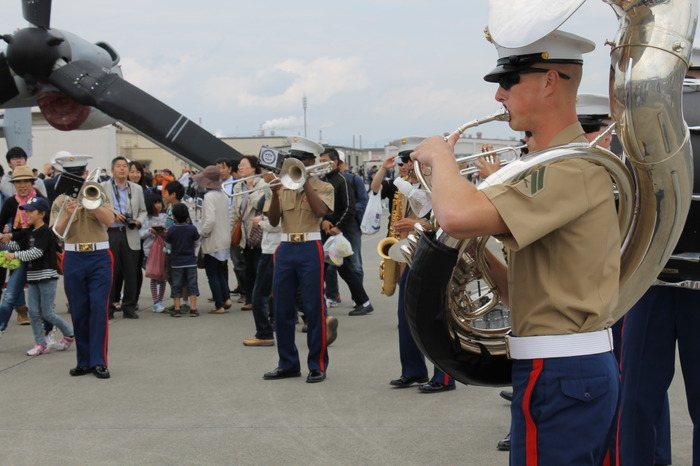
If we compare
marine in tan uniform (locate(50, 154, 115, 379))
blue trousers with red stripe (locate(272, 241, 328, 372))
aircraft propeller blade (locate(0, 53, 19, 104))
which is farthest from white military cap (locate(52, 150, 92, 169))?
aircraft propeller blade (locate(0, 53, 19, 104))

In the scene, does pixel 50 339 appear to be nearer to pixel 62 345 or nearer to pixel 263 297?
pixel 62 345

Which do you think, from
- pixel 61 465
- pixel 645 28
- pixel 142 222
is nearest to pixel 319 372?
pixel 61 465

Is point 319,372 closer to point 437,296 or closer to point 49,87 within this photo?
point 437,296

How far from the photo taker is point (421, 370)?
6406 mm

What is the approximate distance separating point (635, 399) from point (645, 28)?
201cm

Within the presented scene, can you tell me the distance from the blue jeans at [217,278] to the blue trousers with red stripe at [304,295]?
3.55 m

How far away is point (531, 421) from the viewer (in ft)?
7.89

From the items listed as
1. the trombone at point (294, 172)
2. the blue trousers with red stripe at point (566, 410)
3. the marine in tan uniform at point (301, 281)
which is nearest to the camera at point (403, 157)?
the trombone at point (294, 172)

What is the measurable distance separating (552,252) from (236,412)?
3839mm

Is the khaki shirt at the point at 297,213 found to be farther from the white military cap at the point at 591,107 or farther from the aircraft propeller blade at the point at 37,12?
the aircraft propeller blade at the point at 37,12

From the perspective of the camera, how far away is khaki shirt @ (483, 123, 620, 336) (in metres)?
2.27

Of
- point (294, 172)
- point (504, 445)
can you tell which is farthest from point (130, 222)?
point (504, 445)

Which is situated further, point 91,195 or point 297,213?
point 91,195

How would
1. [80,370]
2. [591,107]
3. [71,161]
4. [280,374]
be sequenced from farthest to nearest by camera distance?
[71,161]
[80,370]
[280,374]
[591,107]
